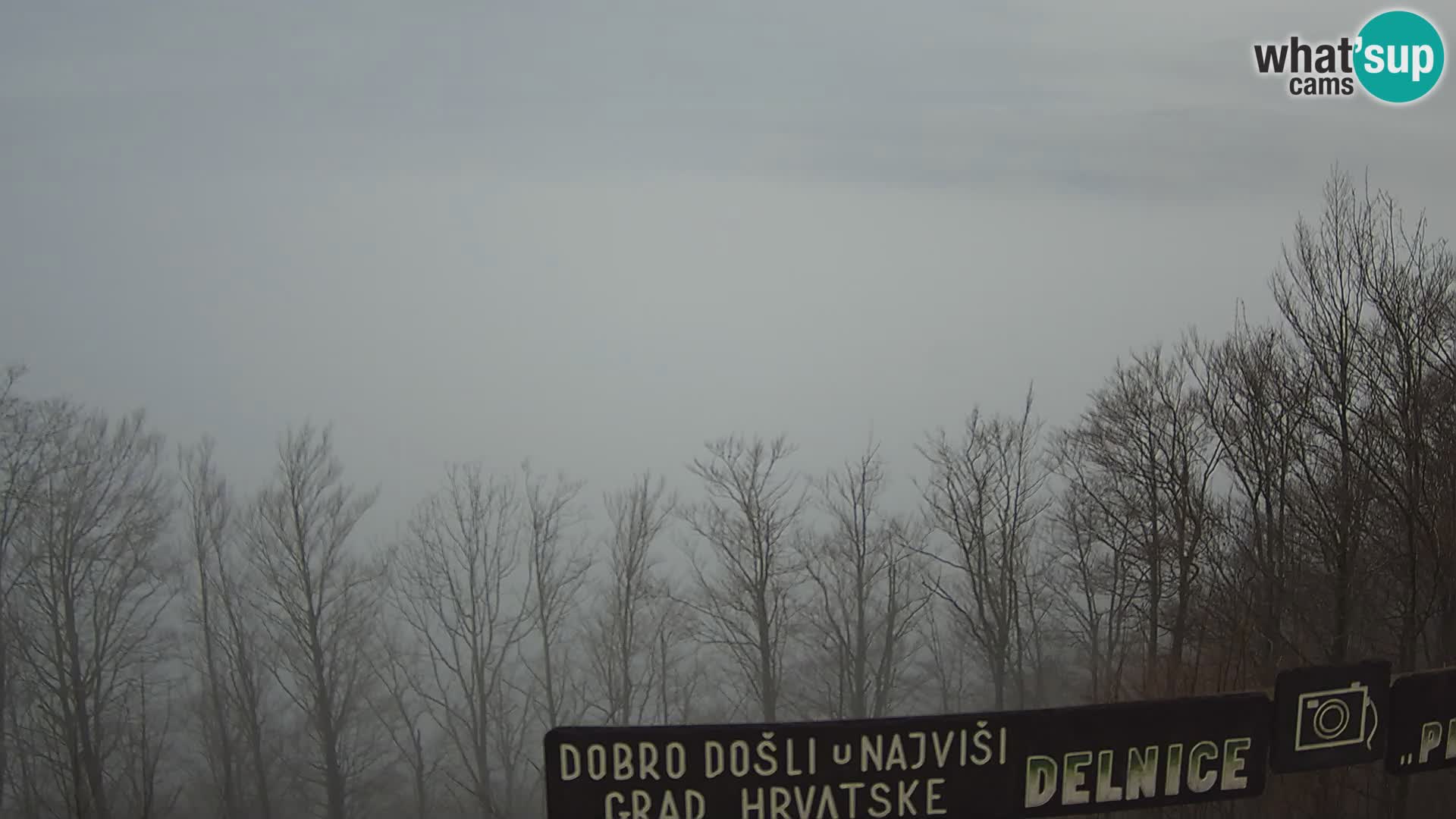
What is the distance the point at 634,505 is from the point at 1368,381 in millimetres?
7832

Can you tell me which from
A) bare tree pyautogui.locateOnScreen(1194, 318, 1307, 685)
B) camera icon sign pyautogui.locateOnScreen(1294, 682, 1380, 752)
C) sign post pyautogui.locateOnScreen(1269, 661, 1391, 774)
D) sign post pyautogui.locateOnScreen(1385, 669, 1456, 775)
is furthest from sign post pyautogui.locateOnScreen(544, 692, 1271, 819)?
bare tree pyautogui.locateOnScreen(1194, 318, 1307, 685)

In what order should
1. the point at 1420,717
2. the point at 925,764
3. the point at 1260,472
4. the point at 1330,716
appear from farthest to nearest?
1. the point at 1260,472
2. the point at 1420,717
3. the point at 1330,716
4. the point at 925,764

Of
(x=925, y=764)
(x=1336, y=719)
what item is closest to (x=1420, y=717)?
(x=1336, y=719)

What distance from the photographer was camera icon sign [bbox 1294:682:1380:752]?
7266 mm

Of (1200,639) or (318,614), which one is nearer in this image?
(1200,639)

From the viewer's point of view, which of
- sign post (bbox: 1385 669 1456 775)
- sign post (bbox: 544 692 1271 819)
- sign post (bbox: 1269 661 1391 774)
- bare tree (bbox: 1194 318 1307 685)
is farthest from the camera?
bare tree (bbox: 1194 318 1307 685)

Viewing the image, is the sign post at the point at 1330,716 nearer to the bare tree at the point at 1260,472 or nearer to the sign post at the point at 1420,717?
the sign post at the point at 1420,717

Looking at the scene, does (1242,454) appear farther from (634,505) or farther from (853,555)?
(634,505)

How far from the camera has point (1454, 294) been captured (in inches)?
473

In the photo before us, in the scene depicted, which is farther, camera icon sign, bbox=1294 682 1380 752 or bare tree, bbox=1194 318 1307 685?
bare tree, bbox=1194 318 1307 685

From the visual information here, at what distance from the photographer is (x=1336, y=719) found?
7.38 m

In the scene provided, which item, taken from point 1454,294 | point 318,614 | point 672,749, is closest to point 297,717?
point 318,614

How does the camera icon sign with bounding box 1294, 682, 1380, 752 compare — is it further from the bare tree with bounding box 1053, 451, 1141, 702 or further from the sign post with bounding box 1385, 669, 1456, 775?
the bare tree with bounding box 1053, 451, 1141, 702

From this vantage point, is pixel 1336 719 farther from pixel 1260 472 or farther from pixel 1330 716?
pixel 1260 472
